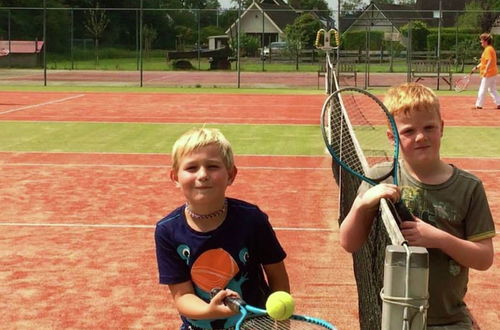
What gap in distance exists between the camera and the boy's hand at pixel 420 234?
7.96ft

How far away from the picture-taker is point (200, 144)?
257 centimetres

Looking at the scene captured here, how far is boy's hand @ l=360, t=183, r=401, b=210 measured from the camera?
7.61ft

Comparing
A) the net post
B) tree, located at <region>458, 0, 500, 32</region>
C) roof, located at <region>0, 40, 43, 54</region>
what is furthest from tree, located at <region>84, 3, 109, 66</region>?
the net post

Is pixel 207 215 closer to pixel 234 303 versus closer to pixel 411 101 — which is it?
pixel 234 303

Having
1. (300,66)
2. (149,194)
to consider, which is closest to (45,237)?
(149,194)

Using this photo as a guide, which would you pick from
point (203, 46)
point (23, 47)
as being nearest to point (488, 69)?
point (23, 47)

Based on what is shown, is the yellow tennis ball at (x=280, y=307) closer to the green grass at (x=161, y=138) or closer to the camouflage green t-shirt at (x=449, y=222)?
the camouflage green t-shirt at (x=449, y=222)

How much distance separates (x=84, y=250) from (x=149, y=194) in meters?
2.25

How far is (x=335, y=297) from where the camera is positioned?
516 centimetres

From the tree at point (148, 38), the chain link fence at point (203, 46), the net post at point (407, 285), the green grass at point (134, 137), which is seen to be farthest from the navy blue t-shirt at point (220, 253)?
the tree at point (148, 38)

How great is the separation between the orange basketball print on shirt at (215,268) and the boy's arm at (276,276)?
0.55 ft

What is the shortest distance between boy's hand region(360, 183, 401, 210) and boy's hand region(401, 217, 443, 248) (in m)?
0.11

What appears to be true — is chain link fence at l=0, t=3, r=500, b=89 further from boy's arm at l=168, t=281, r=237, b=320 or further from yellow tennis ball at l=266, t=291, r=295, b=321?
yellow tennis ball at l=266, t=291, r=295, b=321

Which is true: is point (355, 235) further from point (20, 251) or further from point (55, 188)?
point (55, 188)
